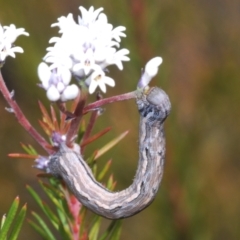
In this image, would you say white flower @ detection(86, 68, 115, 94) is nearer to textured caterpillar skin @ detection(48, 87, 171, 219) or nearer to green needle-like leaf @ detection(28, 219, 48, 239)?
textured caterpillar skin @ detection(48, 87, 171, 219)

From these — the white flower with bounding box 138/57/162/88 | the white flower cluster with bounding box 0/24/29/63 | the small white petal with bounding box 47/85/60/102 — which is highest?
the white flower cluster with bounding box 0/24/29/63

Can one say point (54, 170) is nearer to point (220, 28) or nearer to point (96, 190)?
point (96, 190)

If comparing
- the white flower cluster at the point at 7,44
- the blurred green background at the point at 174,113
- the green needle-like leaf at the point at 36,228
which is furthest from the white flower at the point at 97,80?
the blurred green background at the point at 174,113

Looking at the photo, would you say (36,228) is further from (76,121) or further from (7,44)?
(7,44)

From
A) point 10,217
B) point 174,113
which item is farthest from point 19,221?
point 174,113

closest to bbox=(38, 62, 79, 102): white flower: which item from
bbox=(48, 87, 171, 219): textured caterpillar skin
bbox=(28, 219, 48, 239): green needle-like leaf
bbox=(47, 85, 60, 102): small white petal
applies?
bbox=(47, 85, 60, 102): small white petal

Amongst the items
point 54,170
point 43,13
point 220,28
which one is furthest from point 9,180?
point 54,170
